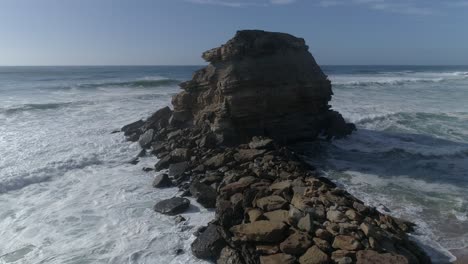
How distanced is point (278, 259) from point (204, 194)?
3505 millimetres

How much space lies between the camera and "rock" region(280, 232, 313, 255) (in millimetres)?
6551

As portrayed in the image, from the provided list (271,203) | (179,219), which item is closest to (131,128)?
(179,219)

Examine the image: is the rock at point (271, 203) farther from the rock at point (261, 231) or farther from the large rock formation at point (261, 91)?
the large rock formation at point (261, 91)

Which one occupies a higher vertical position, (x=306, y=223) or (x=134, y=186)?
(x=306, y=223)

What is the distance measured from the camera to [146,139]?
1544 cm

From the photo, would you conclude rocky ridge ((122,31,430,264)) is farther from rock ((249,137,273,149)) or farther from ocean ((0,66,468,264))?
ocean ((0,66,468,264))

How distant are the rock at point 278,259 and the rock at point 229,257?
1.64ft

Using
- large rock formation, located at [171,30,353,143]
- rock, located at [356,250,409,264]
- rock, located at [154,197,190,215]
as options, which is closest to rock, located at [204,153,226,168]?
large rock formation, located at [171,30,353,143]

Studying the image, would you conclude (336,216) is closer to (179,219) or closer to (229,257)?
(229,257)

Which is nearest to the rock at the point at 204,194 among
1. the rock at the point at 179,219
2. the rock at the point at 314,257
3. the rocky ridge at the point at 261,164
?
the rocky ridge at the point at 261,164

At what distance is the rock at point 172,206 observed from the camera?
915 centimetres

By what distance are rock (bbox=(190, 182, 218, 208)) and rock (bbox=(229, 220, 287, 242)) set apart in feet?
7.00

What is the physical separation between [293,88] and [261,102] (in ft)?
4.76

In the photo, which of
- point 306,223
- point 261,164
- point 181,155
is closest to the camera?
point 306,223
